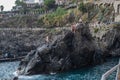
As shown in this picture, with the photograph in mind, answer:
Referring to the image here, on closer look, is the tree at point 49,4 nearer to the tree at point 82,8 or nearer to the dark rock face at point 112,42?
the tree at point 82,8

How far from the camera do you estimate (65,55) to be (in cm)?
8788

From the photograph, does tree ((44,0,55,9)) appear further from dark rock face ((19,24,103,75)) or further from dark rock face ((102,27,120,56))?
dark rock face ((19,24,103,75))

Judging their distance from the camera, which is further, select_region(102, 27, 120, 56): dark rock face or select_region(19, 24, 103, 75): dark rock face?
select_region(102, 27, 120, 56): dark rock face

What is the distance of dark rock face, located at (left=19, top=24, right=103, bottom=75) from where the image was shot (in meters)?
83.4

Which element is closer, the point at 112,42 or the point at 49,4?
the point at 112,42

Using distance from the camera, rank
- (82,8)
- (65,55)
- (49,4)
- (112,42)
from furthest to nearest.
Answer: (49,4), (82,8), (112,42), (65,55)

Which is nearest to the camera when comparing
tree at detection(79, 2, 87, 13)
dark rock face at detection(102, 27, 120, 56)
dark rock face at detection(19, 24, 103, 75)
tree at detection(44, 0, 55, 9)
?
dark rock face at detection(19, 24, 103, 75)

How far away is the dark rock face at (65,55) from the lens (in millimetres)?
83438

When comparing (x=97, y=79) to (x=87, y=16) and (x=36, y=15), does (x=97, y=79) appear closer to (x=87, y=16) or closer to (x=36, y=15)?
(x=87, y=16)

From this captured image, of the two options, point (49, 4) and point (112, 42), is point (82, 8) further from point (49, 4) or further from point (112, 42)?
point (112, 42)

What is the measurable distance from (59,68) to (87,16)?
6735cm

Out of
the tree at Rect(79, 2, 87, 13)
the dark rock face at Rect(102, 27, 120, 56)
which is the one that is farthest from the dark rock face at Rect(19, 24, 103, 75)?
the tree at Rect(79, 2, 87, 13)

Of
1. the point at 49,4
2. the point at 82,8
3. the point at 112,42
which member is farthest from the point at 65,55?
the point at 49,4

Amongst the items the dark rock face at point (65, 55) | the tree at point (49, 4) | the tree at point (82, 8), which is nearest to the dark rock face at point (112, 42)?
the dark rock face at point (65, 55)
